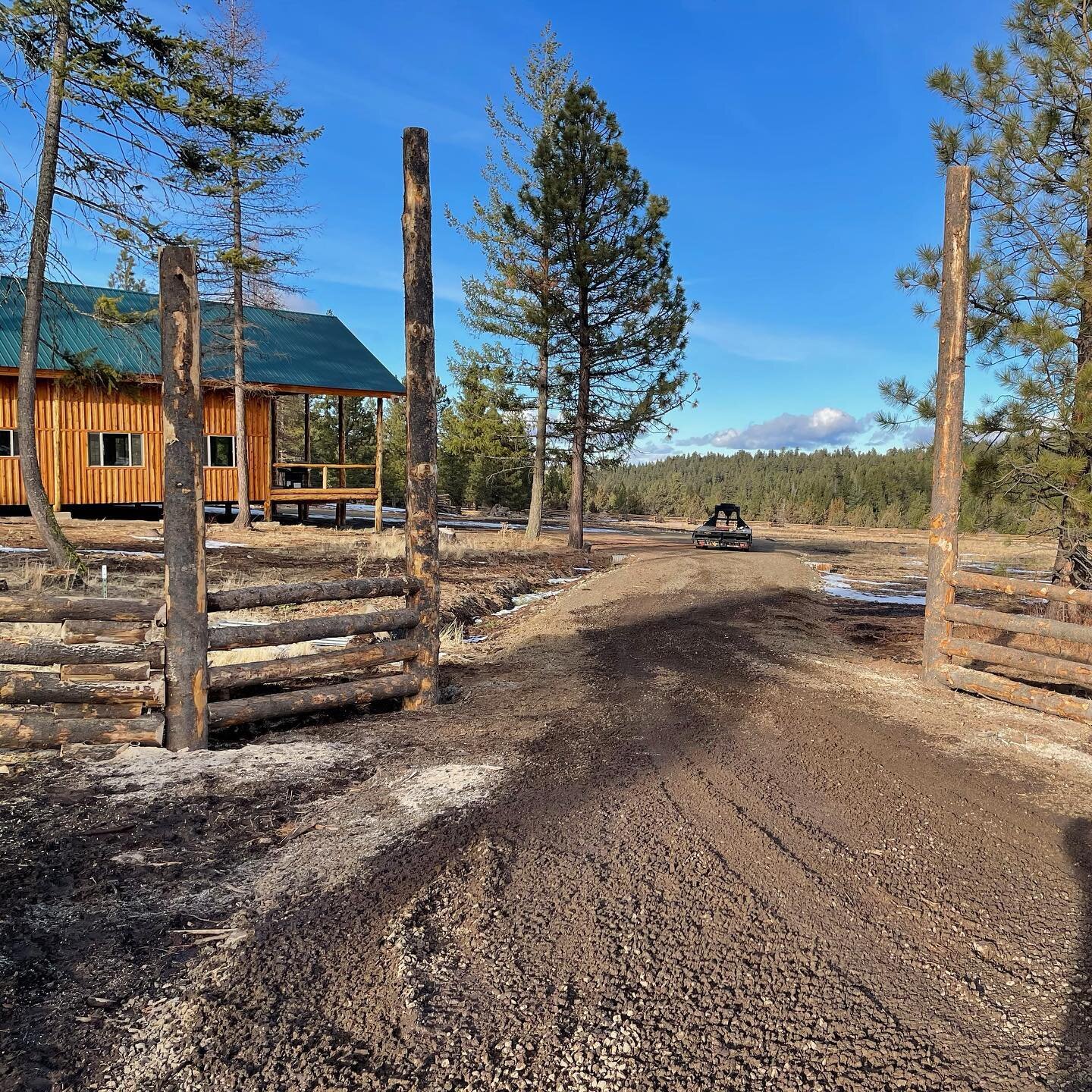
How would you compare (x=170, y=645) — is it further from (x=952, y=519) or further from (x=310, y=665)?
(x=952, y=519)

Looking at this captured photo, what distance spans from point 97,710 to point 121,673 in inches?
11.2

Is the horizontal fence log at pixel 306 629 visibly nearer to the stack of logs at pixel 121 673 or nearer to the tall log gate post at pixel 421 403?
the stack of logs at pixel 121 673

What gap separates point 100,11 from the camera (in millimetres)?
11023

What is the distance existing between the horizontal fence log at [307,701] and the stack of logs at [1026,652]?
213 inches

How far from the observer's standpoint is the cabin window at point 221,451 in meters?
Answer: 25.2

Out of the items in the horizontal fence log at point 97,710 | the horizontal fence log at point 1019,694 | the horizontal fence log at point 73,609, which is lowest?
the horizontal fence log at point 1019,694

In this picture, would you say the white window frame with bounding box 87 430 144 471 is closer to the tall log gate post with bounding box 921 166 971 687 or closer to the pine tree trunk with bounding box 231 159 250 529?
the pine tree trunk with bounding box 231 159 250 529

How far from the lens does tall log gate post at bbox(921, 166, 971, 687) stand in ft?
25.4

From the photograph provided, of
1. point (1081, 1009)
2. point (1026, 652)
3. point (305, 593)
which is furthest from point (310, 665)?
point (1026, 652)

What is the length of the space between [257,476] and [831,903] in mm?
25592

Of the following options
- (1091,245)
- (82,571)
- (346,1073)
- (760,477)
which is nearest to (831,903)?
(346,1073)

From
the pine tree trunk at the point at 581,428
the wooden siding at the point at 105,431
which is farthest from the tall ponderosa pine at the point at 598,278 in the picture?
the wooden siding at the point at 105,431

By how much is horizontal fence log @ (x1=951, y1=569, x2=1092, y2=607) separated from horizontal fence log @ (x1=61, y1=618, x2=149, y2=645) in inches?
290

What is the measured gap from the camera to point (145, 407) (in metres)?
24.3
